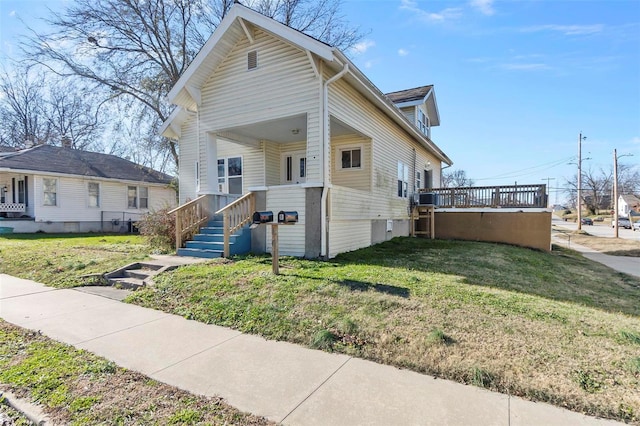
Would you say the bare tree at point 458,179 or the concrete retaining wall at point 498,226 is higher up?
the bare tree at point 458,179

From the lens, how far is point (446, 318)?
4.07 metres

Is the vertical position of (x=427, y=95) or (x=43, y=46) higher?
(x=43, y=46)

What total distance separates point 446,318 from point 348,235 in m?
5.16

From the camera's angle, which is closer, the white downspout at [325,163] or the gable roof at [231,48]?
the gable roof at [231,48]

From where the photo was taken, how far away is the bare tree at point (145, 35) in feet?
53.4

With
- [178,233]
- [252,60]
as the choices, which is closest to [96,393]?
[178,233]

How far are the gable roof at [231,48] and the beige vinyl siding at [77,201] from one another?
911 cm

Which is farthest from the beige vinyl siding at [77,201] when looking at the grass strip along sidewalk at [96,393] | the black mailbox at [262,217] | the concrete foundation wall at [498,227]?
the concrete foundation wall at [498,227]

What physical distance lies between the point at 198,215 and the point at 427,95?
541 inches

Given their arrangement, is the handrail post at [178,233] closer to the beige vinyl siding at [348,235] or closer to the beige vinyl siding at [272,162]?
the beige vinyl siding at [272,162]

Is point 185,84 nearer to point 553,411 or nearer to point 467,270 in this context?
point 467,270

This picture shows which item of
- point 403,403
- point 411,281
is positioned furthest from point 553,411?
point 411,281

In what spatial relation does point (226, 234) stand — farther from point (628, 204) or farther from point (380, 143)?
point (628, 204)

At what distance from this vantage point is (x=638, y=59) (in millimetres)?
13844
